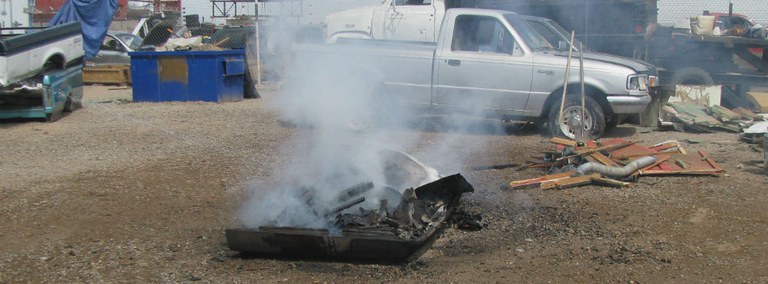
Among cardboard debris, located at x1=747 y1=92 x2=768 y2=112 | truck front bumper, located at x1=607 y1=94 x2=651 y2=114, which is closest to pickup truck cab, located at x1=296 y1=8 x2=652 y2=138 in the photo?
truck front bumper, located at x1=607 y1=94 x2=651 y2=114

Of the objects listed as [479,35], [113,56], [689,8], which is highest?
[689,8]

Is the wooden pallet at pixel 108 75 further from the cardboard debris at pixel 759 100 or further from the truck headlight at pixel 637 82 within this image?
the cardboard debris at pixel 759 100

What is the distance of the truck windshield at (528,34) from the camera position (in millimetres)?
9289

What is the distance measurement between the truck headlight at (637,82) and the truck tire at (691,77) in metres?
4.08

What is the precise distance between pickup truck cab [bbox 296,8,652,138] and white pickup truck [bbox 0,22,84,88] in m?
4.88

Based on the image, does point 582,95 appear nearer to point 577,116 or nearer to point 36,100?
point 577,116

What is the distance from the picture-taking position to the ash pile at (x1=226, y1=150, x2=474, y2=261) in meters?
4.38

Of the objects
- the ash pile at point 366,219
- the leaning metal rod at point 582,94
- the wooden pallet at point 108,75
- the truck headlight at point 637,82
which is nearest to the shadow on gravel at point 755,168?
the truck headlight at point 637,82

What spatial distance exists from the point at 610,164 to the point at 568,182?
0.70 meters

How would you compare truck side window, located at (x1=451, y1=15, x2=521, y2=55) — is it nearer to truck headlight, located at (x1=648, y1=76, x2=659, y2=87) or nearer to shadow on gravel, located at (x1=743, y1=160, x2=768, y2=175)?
truck headlight, located at (x1=648, y1=76, x2=659, y2=87)

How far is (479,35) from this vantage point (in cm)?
955

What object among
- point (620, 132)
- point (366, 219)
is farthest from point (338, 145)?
point (620, 132)

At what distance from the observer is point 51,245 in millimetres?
4824

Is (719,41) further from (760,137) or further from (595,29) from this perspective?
(760,137)
